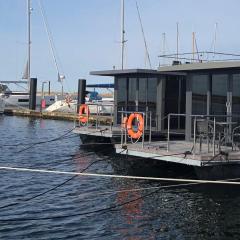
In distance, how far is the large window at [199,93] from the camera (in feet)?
62.8

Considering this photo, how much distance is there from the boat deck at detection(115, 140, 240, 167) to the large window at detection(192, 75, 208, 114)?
1568 mm

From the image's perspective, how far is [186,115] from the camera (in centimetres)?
1653

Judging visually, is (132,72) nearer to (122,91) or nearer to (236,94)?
(122,91)

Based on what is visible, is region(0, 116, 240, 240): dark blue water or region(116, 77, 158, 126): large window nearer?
region(0, 116, 240, 240): dark blue water

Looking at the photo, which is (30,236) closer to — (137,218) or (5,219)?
(5,219)

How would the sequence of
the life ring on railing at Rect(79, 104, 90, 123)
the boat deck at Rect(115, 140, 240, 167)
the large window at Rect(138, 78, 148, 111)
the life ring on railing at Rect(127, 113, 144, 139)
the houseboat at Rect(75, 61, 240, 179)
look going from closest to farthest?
the boat deck at Rect(115, 140, 240, 167) → the houseboat at Rect(75, 61, 240, 179) → the life ring on railing at Rect(127, 113, 144, 139) → the large window at Rect(138, 78, 148, 111) → the life ring on railing at Rect(79, 104, 90, 123)

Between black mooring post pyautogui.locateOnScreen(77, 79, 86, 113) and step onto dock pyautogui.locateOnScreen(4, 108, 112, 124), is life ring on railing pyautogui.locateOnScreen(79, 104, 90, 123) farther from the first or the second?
black mooring post pyautogui.locateOnScreen(77, 79, 86, 113)

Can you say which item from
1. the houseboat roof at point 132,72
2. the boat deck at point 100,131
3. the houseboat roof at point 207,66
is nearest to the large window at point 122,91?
the houseboat roof at point 132,72

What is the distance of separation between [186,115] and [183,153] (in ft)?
4.83

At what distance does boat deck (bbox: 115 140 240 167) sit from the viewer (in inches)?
575

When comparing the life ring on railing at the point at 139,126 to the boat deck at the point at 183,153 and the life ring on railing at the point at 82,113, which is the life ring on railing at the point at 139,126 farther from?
the life ring on railing at the point at 82,113

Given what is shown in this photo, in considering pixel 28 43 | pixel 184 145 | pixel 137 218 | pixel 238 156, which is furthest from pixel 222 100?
pixel 28 43

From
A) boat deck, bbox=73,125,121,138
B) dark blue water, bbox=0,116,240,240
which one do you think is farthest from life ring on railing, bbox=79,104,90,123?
dark blue water, bbox=0,116,240,240

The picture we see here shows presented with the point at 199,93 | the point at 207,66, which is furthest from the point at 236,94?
the point at 199,93
